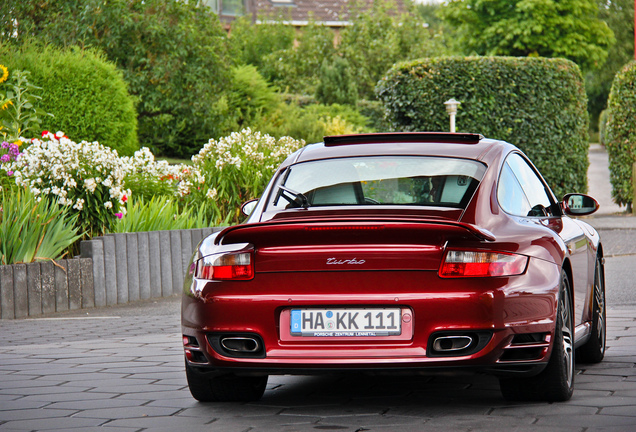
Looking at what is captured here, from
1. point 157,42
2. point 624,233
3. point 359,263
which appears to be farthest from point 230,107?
point 359,263

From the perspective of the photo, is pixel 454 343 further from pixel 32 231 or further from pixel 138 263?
pixel 138 263

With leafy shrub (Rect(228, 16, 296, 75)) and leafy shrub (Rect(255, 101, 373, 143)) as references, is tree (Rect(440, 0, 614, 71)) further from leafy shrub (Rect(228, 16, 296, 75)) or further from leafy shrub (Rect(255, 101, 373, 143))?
leafy shrub (Rect(255, 101, 373, 143))

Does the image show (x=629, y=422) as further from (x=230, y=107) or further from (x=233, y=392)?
(x=230, y=107)

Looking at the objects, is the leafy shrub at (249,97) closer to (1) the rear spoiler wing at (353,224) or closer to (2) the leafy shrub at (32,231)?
(2) the leafy shrub at (32,231)

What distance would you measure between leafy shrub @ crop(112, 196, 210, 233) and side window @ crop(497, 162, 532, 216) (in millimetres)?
6077

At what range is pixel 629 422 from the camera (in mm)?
4652

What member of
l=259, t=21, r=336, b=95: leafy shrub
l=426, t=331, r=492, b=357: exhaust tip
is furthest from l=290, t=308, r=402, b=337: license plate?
l=259, t=21, r=336, b=95: leafy shrub

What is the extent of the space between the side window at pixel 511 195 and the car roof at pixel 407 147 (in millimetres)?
124

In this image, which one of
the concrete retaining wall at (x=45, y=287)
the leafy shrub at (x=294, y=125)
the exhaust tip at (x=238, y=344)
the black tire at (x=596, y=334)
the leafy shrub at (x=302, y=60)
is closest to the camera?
the exhaust tip at (x=238, y=344)

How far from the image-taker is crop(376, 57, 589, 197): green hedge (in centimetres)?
1995

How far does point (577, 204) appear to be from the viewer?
6.60 metres

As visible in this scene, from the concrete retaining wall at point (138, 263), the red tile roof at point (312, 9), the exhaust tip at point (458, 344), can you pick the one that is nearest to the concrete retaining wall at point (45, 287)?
the concrete retaining wall at point (138, 263)

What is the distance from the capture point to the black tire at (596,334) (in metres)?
6.31

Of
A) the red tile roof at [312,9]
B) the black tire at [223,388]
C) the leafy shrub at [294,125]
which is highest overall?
the red tile roof at [312,9]
